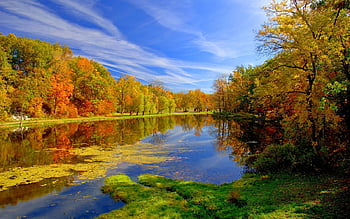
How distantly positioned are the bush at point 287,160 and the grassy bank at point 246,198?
1260 mm

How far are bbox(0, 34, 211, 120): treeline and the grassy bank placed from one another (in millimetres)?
42270

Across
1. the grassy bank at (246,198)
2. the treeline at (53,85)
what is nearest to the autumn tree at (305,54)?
the grassy bank at (246,198)

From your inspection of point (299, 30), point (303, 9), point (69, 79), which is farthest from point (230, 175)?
point (69, 79)

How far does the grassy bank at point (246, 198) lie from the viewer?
6.71m

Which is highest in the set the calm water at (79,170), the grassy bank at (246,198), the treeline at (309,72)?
the treeline at (309,72)

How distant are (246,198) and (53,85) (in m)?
61.4

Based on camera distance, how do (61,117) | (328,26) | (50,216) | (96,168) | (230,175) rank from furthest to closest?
(61,117) < (96,168) < (230,175) < (328,26) < (50,216)

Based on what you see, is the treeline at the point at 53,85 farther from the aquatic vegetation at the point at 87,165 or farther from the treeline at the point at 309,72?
the treeline at the point at 309,72

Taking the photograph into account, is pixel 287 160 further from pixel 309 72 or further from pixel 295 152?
pixel 309 72

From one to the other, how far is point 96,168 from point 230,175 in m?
10.1

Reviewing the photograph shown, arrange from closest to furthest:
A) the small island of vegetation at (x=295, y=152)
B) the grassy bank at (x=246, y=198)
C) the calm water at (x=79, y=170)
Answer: the grassy bank at (x=246, y=198) < the small island of vegetation at (x=295, y=152) < the calm water at (x=79, y=170)

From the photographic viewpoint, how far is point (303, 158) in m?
12.0

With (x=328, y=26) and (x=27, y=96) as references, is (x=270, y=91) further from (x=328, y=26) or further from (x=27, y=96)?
(x=27, y=96)

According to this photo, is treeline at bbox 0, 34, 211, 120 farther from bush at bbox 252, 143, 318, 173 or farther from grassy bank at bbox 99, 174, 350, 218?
bush at bbox 252, 143, 318, 173
